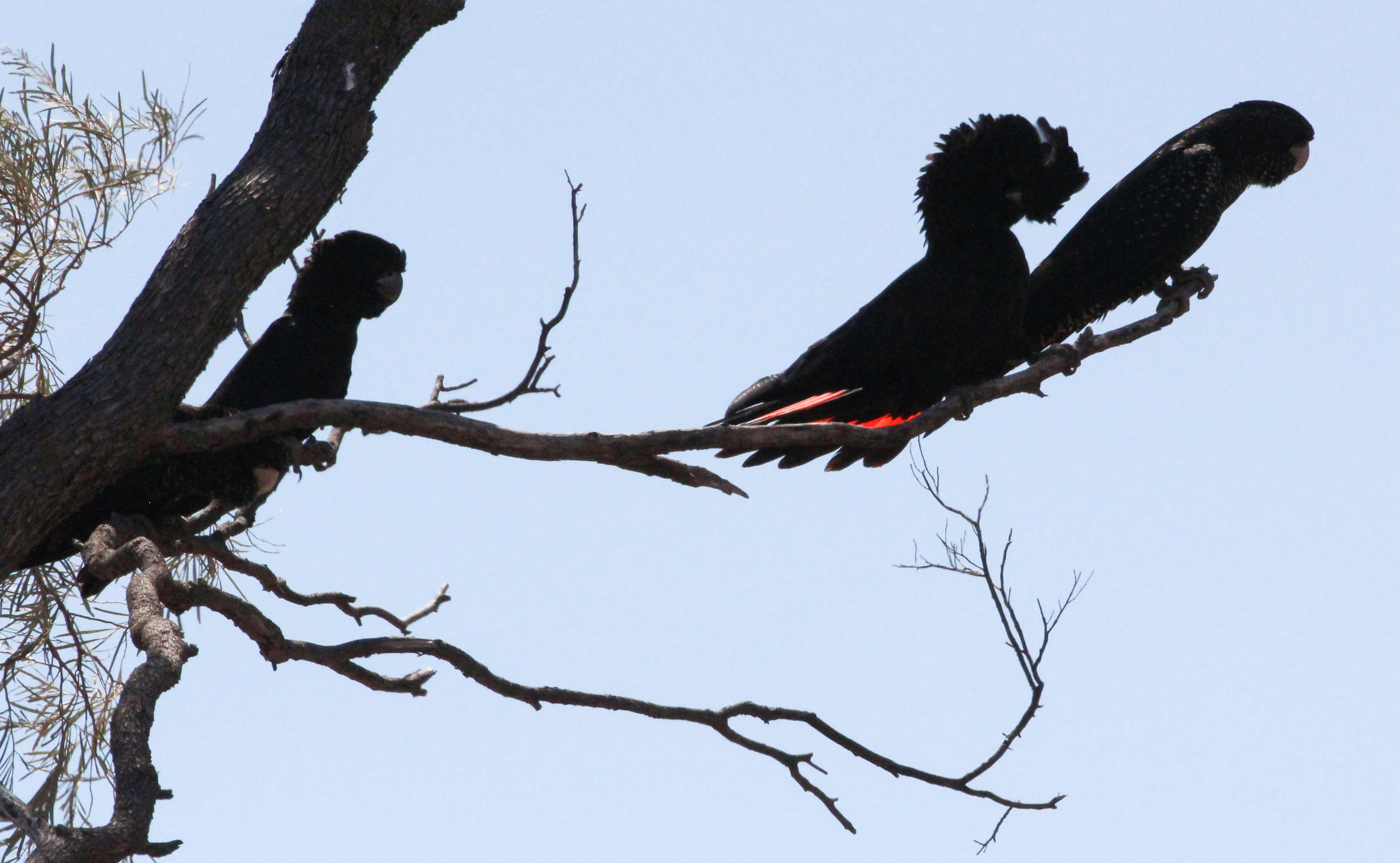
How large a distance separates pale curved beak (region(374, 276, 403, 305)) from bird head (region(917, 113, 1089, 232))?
195cm

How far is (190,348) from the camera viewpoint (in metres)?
3.07

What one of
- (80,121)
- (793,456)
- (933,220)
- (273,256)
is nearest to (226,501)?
(273,256)

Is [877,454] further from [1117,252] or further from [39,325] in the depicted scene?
[39,325]

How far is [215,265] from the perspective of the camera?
3094 mm

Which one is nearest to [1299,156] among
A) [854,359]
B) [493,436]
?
[854,359]

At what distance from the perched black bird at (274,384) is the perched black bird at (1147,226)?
245 centimetres

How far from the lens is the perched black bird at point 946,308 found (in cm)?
433

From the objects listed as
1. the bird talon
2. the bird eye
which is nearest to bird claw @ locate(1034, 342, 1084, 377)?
the bird talon

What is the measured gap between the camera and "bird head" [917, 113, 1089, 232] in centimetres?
454

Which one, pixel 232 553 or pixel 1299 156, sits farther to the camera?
pixel 1299 156

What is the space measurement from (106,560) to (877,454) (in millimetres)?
2413

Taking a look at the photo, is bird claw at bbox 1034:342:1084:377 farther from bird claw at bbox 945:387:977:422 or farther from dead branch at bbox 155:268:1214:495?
dead branch at bbox 155:268:1214:495

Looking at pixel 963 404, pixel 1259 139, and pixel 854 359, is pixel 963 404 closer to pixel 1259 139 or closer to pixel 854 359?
pixel 854 359

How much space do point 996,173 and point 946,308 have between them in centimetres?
59
